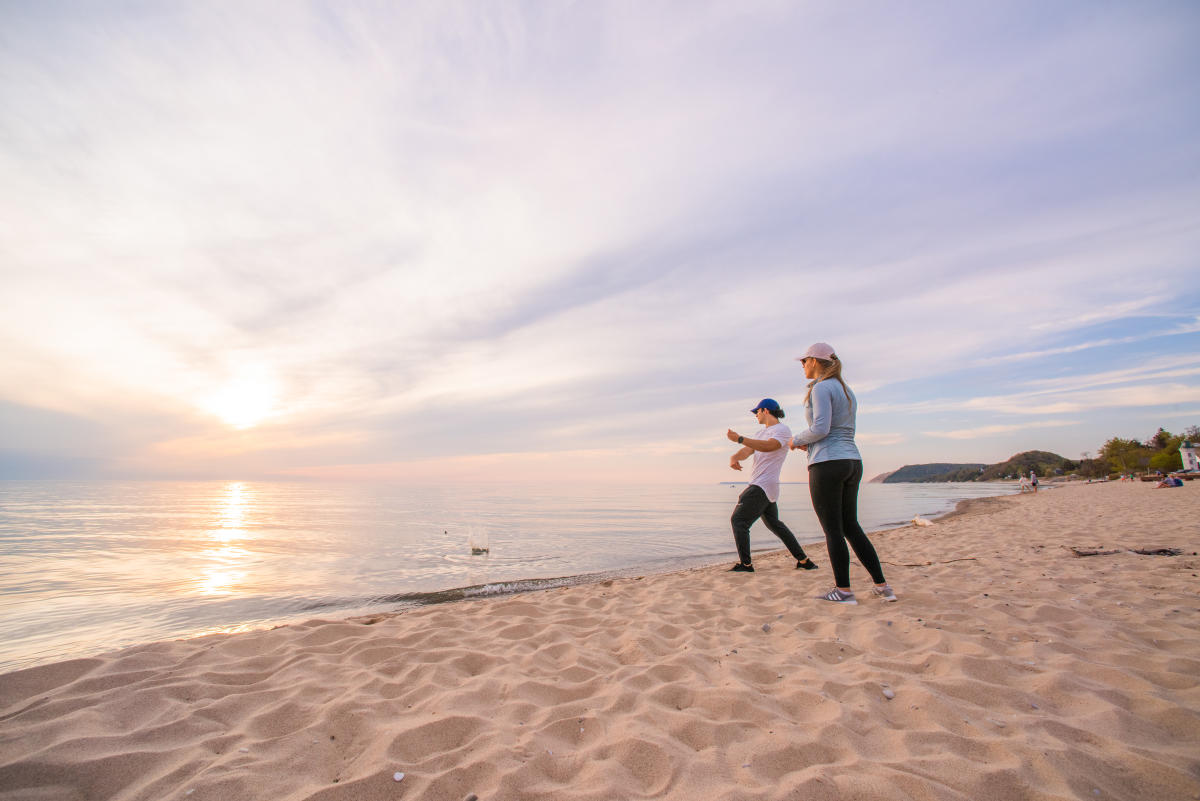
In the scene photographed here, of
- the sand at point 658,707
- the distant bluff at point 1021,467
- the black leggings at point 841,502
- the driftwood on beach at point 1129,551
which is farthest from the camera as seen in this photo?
the distant bluff at point 1021,467

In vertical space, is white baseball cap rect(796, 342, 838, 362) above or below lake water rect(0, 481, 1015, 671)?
above

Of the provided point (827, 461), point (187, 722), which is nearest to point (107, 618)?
point (187, 722)

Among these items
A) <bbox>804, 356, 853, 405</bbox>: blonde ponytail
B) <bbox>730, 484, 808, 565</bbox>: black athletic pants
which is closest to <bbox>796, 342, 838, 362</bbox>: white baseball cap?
<bbox>804, 356, 853, 405</bbox>: blonde ponytail

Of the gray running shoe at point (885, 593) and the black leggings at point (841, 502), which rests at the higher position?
the black leggings at point (841, 502)

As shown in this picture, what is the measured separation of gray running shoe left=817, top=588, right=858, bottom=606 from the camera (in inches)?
191

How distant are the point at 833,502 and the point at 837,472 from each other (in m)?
0.28

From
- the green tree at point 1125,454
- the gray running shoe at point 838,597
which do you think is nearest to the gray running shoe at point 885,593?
the gray running shoe at point 838,597

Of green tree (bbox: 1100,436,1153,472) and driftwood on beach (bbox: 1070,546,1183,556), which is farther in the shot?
green tree (bbox: 1100,436,1153,472)

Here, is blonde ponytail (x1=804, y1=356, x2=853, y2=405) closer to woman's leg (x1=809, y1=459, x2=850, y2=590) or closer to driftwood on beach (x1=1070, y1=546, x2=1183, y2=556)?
woman's leg (x1=809, y1=459, x2=850, y2=590)

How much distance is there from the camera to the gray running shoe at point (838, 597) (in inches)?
191

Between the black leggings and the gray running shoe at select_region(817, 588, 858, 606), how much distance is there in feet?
0.96

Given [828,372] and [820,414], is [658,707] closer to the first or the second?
A: [820,414]

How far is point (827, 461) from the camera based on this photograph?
189 inches

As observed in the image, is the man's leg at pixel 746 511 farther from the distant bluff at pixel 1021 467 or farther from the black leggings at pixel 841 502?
the distant bluff at pixel 1021 467
